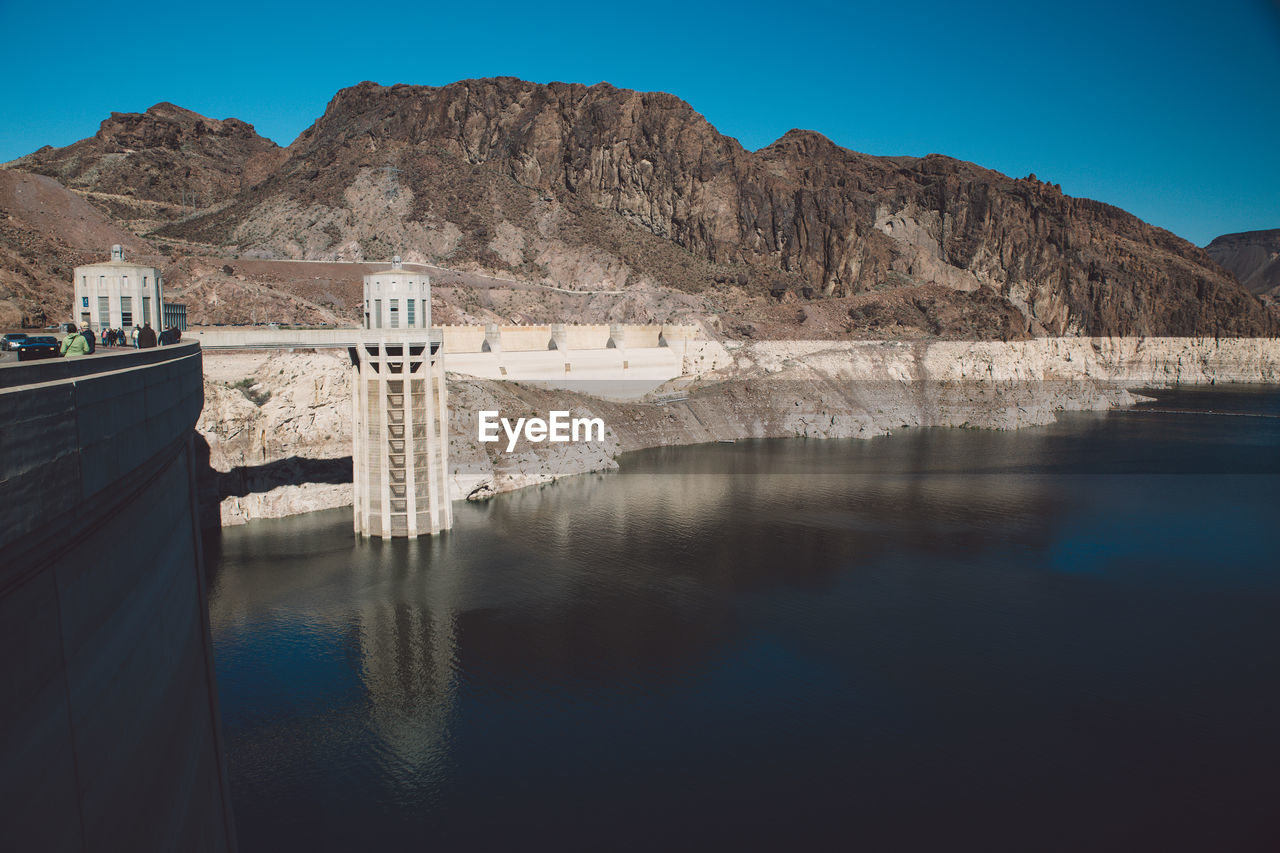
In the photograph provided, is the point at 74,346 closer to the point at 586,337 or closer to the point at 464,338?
the point at 464,338

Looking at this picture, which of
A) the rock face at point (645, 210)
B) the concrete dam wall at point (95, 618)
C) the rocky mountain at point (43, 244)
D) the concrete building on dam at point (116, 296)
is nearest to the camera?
the concrete dam wall at point (95, 618)

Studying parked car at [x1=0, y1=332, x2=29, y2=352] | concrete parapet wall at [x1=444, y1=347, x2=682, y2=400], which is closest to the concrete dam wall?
parked car at [x1=0, y1=332, x2=29, y2=352]

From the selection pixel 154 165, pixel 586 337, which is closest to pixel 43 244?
pixel 586 337

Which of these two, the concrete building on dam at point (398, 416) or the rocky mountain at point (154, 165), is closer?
the concrete building on dam at point (398, 416)

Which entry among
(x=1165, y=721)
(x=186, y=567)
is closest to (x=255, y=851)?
(x=186, y=567)

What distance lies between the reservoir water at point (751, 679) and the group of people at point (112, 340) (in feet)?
35.0

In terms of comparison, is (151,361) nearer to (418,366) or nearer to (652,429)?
(418,366)

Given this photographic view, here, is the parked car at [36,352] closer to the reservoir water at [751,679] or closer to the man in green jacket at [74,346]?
the man in green jacket at [74,346]

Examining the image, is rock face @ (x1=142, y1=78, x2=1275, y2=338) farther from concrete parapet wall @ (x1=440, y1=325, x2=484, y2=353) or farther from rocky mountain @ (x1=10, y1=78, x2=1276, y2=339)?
concrete parapet wall @ (x1=440, y1=325, x2=484, y2=353)

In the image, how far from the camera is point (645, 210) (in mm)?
118938

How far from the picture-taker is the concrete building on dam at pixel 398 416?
1586 inches

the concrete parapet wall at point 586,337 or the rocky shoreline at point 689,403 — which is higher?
the concrete parapet wall at point 586,337

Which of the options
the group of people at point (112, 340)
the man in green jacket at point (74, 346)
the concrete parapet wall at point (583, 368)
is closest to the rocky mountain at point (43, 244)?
the group of people at point (112, 340)

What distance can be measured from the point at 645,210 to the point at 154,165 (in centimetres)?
7180
